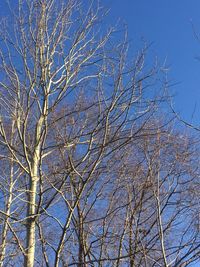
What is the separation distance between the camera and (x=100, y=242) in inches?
286

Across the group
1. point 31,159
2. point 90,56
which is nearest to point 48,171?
point 31,159

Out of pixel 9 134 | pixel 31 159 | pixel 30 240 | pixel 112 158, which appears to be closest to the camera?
pixel 30 240

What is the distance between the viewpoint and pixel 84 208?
7.09 metres

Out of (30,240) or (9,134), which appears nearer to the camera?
(30,240)

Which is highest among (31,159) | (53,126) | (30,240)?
(53,126)

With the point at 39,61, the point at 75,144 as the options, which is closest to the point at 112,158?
the point at 75,144

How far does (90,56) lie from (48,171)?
1.92 metres

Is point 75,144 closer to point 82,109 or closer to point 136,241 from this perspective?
point 82,109

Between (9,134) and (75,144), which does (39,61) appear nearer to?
(75,144)

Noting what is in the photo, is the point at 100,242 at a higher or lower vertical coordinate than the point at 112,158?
lower

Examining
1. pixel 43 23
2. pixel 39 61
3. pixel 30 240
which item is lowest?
pixel 30 240

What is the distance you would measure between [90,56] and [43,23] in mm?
1045

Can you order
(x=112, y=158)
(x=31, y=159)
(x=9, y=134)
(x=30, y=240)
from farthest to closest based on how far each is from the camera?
(x=9, y=134) → (x=112, y=158) → (x=31, y=159) → (x=30, y=240)

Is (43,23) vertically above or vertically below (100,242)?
above
